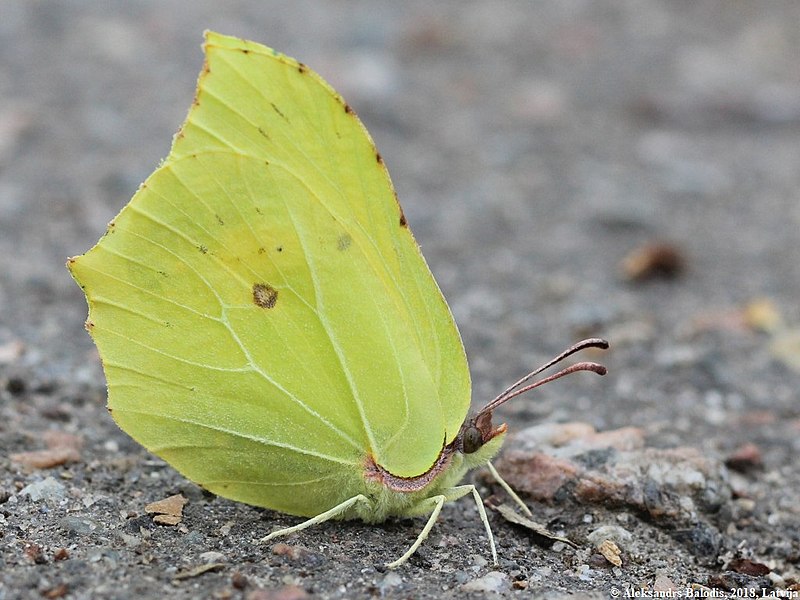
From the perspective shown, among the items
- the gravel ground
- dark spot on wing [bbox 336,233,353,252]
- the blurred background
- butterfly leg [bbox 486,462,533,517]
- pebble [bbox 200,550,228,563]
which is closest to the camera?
pebble [bbox 200,550,228,563]

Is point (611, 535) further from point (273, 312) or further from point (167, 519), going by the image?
point (167, 519)

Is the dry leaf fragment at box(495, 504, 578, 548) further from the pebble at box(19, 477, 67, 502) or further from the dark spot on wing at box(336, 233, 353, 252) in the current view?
the pebble at box(19, 477, 67, 502)

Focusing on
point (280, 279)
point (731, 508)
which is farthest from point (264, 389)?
point (731, 508)

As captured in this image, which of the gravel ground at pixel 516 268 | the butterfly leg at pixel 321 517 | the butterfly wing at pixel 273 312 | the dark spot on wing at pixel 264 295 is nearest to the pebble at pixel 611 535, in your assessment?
the gravel ground at pixel 516 268

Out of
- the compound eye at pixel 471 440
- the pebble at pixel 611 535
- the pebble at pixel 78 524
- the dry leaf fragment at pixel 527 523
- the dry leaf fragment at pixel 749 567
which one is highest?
the compound eye at pixel 471 440

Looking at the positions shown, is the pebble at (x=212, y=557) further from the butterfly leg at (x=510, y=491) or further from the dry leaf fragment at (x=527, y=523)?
the dry leaf fragment at (x=527, y=523)

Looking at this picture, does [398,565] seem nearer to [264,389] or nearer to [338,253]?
[264,389]

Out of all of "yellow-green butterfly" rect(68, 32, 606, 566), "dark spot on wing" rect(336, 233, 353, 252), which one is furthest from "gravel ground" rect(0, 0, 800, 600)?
"dark spot on wing" rect(336, 233, 353, 252)
